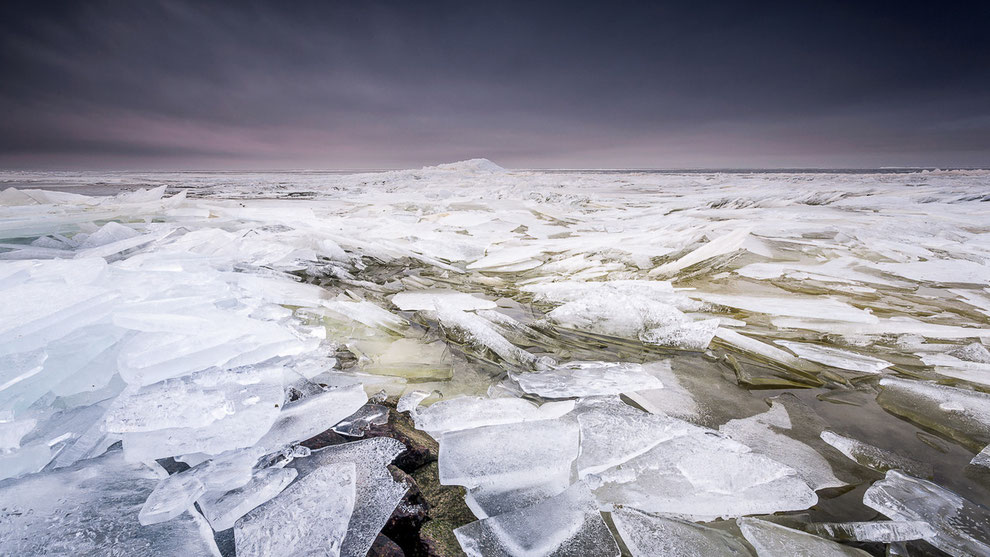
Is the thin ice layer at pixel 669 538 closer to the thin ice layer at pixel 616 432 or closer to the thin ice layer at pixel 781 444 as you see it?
the thin ice layer at pixel 616 432

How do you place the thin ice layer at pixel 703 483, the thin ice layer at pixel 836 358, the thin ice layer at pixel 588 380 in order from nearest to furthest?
the thin ice layer at pixel 703 483, the thin ice layer at pixel 588 380, the thin ice layer at pixel 836 358

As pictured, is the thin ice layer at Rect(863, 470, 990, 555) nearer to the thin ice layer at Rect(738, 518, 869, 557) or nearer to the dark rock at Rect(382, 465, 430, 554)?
the thin ice layer at Rect(738, 518, 869, 557)

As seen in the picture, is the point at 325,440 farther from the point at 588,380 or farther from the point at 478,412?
the point at 588,380

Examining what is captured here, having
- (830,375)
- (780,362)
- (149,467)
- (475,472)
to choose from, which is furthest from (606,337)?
(149,467)

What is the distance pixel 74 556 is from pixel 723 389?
1.83m

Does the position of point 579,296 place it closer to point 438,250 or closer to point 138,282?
point 438,250

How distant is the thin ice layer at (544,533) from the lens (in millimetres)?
845

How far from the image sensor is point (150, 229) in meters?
3.36

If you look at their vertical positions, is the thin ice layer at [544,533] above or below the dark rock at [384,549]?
below

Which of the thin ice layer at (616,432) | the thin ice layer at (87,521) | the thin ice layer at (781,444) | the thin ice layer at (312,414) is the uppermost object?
the thin ice layer at (87,521)

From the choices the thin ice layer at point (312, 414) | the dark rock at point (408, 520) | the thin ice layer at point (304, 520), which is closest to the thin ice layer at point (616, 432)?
the dark rock at point (408, 520)

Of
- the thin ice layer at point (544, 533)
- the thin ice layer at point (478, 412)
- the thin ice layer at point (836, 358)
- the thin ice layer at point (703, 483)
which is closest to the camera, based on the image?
the thin ice layer at point (544, 533)

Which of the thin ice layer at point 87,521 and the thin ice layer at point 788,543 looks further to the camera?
the thin ice layer at point 788,543

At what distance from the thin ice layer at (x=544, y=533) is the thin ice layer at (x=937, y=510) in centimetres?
70
